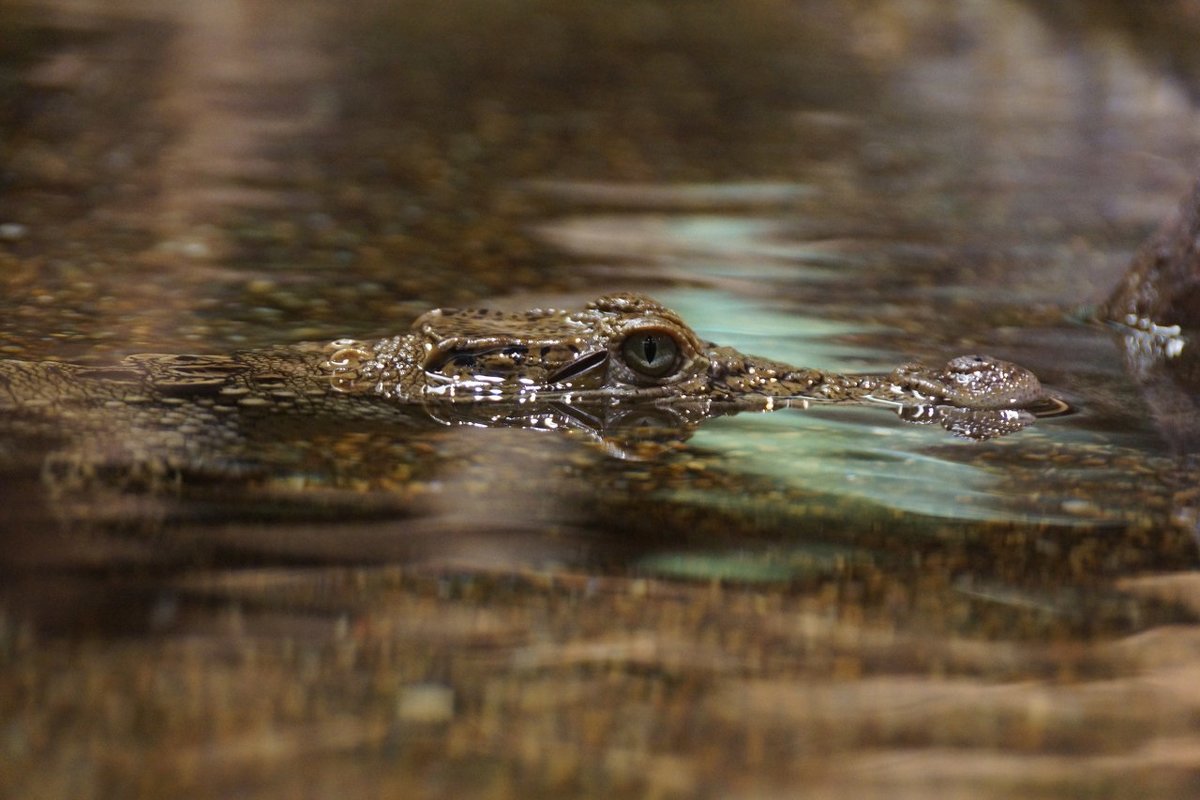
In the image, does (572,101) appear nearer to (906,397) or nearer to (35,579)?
(906,397)

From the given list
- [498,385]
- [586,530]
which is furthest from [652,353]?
[586,530]

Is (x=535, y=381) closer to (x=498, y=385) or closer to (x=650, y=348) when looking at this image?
(x=498, y=385)

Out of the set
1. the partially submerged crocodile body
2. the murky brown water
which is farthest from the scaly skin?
the murky brown water

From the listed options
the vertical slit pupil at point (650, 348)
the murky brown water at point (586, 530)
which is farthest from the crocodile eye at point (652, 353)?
the murky brown water at point (586, 530)

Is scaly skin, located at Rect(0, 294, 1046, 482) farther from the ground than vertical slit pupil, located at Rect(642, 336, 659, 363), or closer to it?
closer to it

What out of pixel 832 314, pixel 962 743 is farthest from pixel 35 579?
pixel 832 314

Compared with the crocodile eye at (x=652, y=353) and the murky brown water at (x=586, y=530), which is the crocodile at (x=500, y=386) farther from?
the murky brown water at (x=586, y=530)

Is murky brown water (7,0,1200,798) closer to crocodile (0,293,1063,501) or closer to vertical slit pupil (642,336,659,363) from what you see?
crocodile (0,293,1063,501)

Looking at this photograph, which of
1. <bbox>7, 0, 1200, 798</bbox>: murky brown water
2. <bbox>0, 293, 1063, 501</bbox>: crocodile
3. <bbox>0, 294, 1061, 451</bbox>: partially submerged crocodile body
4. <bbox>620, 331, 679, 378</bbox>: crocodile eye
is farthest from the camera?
<bbox>620, 331, 679, 378</bbox>: crocodile eye
